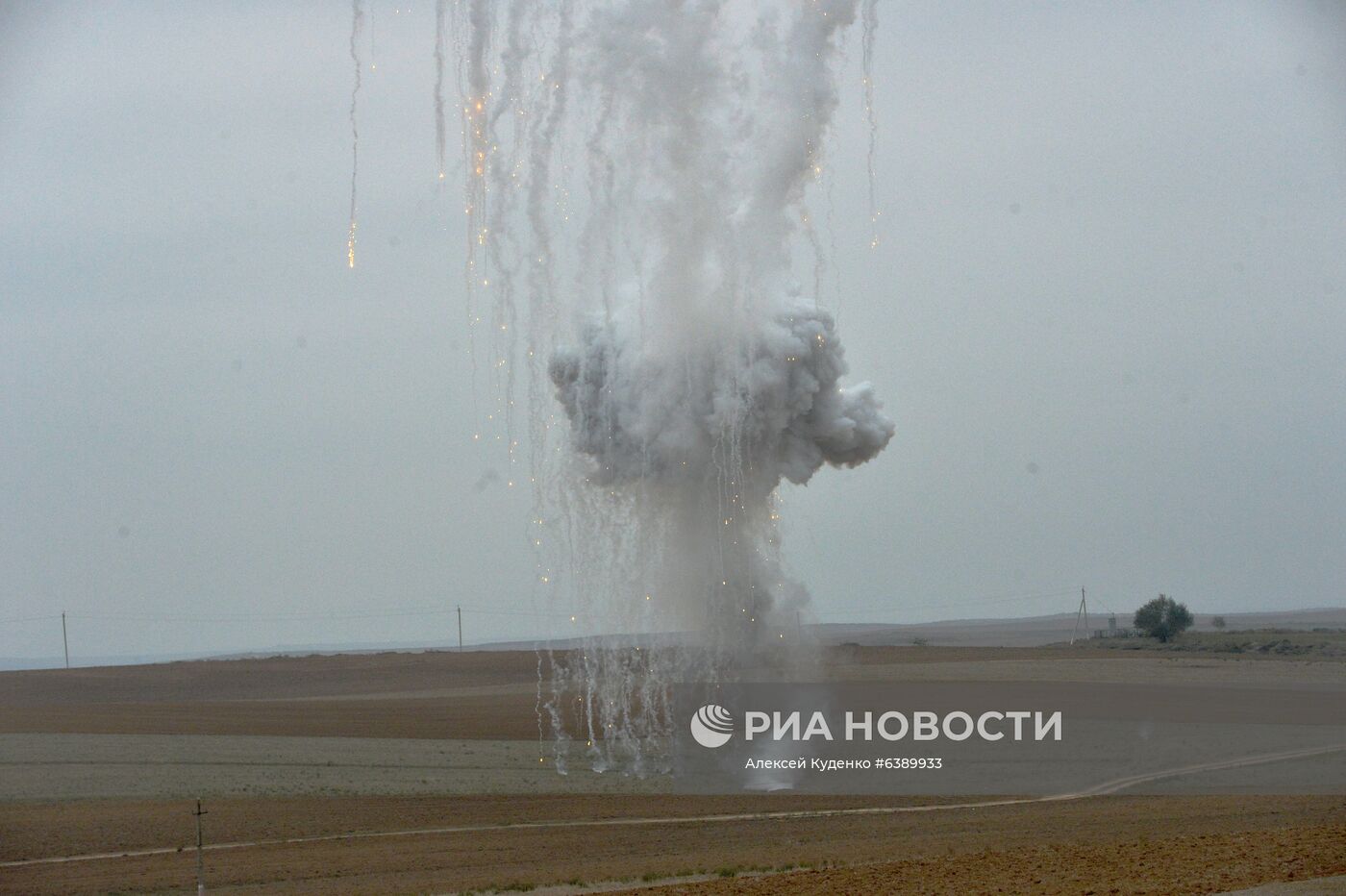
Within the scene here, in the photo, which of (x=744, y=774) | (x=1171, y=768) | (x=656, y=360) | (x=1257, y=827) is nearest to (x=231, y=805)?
(x=744, y=774)

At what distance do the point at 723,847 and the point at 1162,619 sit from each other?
115m

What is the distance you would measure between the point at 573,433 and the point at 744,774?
42.4 ft

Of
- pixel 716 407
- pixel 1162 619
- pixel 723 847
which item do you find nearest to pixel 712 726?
pixel 716 407

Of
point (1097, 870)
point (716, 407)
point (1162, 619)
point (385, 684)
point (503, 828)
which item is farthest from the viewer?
point (1162, 619)

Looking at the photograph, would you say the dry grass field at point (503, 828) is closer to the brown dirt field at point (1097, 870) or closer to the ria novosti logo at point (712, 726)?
the brown dirt field at point (1097, 870)

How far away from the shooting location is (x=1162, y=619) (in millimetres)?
137000

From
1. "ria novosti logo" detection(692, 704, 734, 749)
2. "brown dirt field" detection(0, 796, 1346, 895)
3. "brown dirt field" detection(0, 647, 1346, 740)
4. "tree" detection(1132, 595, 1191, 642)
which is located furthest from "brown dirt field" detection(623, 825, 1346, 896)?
"tree" detection(1132, 595, 1191, 642)

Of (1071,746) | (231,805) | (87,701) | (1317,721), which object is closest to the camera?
(231,805)

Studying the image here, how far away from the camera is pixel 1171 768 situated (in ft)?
154

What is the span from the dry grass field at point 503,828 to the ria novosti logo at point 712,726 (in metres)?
4.08

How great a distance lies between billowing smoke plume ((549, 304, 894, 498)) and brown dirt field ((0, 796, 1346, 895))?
11.5 m

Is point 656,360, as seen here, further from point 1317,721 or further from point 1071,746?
point 1317,721

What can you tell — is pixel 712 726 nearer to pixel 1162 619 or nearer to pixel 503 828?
pixel 503 828

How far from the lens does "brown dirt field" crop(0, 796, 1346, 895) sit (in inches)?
949
